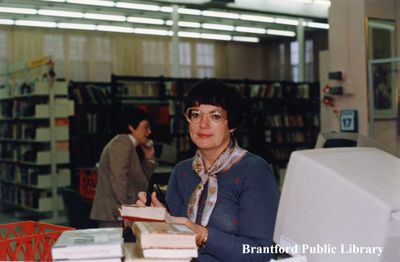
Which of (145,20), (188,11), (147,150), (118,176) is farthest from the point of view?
(145,20)

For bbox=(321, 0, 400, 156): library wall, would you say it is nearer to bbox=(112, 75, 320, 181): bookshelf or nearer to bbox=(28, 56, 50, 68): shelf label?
bbox=(112, 75, 320, 181): bookshelf

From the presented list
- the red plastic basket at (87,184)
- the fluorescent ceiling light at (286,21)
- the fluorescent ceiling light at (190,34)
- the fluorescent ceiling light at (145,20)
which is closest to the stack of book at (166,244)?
the red plastic basket at (87,184)

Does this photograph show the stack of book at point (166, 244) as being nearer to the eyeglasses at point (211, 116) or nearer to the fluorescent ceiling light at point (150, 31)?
the eyeglasses at point (211, 116)

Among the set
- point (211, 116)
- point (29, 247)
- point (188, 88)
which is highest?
point (188, 88)

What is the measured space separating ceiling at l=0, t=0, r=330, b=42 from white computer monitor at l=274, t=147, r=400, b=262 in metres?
8.90

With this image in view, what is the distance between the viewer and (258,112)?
368 inches

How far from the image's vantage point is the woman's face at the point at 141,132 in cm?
425

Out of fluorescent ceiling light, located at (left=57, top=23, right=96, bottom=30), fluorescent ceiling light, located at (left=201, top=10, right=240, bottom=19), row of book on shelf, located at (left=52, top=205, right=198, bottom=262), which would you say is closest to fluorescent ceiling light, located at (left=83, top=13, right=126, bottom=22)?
fluorescent ceiling light, located at (left=57, top=23, right=96, bottom=30)

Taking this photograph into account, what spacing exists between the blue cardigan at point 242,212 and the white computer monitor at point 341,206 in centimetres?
36

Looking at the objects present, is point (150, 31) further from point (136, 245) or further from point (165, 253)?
point (165, 253)

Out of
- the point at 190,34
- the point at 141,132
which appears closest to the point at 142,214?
the point at 141,132

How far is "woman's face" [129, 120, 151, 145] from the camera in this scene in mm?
4254

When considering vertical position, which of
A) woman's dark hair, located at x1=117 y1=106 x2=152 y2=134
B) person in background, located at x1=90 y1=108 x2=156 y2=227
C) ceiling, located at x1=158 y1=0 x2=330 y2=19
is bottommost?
person in background, located at x1=90 y1=108 x2=156 y2=227

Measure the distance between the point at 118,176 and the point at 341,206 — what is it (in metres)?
2.93
